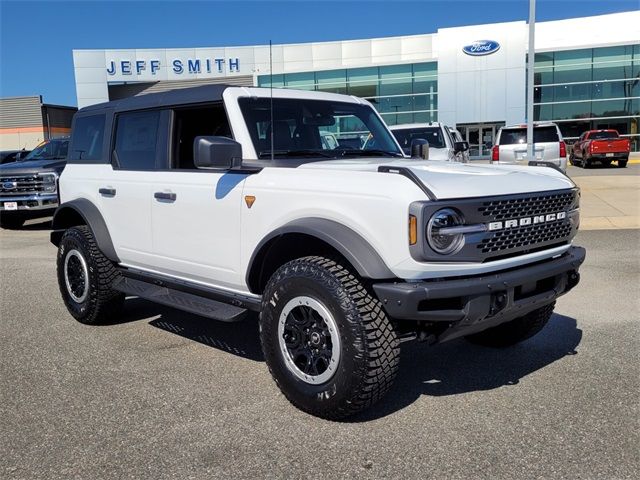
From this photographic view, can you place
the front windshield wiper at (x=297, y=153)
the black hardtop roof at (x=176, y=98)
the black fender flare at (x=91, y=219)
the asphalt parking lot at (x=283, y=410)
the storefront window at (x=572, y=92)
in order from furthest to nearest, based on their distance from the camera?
the storefront window at (x=572, y=92) < the black fender flare at (x=91, y=219) < the black hardtop roof at (x=176, y=98) < the front windshield wiper at (x=297, y=153) < the asphalt parking lot at (x=283, y=410)

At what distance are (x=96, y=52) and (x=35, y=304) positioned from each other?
135 feet

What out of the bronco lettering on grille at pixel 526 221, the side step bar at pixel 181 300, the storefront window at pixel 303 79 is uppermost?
the storefront window at pixel 303 79

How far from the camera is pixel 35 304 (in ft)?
21.5

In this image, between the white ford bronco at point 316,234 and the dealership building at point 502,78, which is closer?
the white ford bronco at point 316,234

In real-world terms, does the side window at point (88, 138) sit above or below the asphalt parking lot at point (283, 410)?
above

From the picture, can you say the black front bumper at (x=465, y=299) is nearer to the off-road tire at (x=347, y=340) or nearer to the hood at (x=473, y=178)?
the off-road tire at (x=347, y=340)

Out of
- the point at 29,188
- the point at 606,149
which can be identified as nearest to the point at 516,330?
the point at 29,188

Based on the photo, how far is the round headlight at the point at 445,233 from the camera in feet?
10.3

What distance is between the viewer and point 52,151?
1453 cm

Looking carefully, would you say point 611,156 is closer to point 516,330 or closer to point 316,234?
point 516,330

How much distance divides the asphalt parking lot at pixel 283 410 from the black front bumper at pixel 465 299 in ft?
1.97

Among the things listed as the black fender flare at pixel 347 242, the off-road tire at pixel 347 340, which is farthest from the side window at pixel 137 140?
the off-road tire at pixel 347 340

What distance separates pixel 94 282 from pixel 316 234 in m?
2.77

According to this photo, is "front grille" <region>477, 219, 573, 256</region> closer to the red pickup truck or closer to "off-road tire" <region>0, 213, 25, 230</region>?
"off-road tire" <region>0, 213, 25, 230</region>
